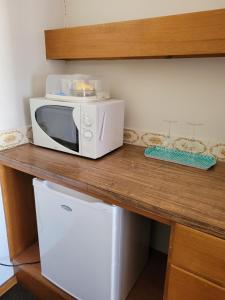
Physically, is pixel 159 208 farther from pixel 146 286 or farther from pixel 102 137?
pixel 146 286

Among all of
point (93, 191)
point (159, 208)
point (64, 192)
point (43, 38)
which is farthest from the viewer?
point (43, 38)

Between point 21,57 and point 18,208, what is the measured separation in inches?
35.1

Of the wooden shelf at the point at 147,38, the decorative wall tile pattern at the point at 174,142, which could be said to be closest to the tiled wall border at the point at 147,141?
the decorative wall tile pattern at the point at 174,142

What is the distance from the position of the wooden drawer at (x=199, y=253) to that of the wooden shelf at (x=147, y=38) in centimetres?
74

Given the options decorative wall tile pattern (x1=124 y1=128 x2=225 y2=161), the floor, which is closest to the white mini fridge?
the floor

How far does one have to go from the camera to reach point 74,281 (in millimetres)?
1160

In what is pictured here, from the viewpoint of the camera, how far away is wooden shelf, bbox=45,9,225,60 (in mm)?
932

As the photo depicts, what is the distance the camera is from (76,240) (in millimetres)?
1057

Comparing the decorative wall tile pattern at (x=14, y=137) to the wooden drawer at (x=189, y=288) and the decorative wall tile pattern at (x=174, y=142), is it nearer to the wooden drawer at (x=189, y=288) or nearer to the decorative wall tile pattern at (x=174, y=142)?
the decorative wall tile pattern at (x=174, y=142)

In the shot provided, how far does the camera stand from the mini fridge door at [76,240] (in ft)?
3.12

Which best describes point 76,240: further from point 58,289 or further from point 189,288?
point 189,288

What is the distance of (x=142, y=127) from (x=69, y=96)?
0.48 metres

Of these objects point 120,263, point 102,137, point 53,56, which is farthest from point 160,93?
point 120,263

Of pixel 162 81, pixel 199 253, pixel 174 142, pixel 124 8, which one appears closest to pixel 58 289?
pixel 199 253
